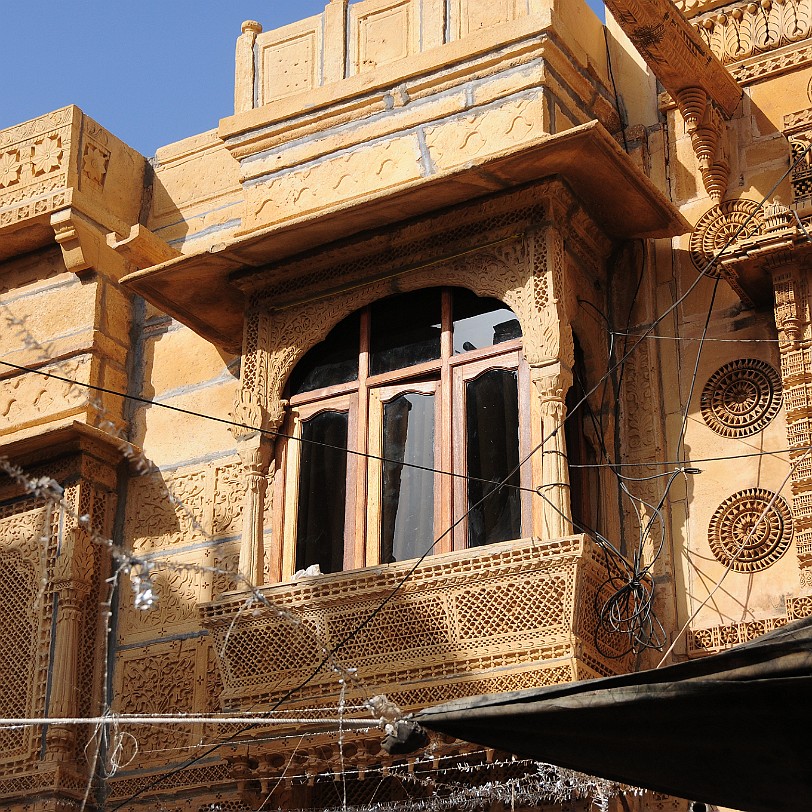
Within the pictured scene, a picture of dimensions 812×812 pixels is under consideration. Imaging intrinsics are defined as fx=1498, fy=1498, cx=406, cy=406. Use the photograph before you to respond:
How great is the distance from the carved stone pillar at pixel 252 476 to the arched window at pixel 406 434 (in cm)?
12

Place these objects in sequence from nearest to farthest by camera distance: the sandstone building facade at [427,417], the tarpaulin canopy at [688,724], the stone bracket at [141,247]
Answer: the tarpaulin canopy at [688,724]
the sandstone building facade at [427,417]
the stone bracket at [141,247]

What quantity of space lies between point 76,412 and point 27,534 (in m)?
0.72

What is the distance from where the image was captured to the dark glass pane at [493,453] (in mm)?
6418

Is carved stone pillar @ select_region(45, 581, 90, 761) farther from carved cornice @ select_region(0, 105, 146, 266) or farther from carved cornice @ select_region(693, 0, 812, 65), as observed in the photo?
carved cornice @ select_region(693, 0, 812, 65)

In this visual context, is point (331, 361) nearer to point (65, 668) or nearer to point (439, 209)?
point (439, 209)

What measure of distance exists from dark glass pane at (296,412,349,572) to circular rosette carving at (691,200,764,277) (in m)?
1.84

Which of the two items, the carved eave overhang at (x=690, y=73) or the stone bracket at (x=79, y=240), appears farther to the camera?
the stone bracket at (x=79, y=240)

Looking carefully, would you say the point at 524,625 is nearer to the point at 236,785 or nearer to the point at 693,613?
the point at 693,613

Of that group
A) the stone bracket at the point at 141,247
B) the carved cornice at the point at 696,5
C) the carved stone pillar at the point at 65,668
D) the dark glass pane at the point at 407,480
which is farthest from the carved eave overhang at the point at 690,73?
the carved stone pillar at the point at 65,668

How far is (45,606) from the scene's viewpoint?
25.7 feet

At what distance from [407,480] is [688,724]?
3260mm

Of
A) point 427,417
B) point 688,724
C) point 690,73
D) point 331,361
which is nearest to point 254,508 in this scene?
point 331,361

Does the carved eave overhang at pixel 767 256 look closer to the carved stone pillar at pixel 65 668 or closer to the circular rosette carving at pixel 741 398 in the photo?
the circular rosette carving at pixel 741 398

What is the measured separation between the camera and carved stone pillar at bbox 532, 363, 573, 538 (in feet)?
20.2
